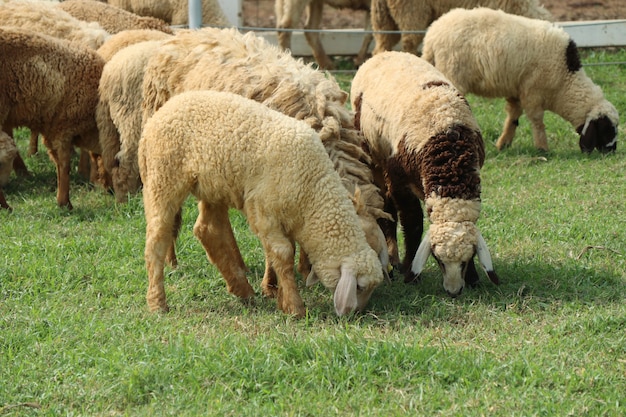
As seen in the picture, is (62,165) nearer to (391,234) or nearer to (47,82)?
(47,82)

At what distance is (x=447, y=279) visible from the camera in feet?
20.1

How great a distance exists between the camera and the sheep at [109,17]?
10617 mm

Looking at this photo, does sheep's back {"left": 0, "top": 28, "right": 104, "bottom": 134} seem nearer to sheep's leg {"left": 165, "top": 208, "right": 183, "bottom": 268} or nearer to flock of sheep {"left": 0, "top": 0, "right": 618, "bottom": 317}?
flock of sheep {"left": 0, "top": 0, "right": 618, "bottom": 317}

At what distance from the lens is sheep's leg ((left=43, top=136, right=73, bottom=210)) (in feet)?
28.4

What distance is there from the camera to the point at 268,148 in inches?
223

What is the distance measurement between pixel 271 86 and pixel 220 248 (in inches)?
44.3

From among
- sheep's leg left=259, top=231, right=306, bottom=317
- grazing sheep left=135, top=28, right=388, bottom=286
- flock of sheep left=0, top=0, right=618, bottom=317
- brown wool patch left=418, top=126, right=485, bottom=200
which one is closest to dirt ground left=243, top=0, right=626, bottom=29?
flock of sheep left=0, top=0, right=618, bottom=317

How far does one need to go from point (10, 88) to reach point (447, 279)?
4.40 metres

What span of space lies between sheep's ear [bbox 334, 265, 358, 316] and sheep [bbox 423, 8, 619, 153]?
16.1 feet

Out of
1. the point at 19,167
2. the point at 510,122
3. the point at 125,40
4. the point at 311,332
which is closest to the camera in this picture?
the point at 311,332

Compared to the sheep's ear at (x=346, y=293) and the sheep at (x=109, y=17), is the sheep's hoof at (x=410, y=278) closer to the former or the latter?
the sheep's ear at (x=346, y=293)

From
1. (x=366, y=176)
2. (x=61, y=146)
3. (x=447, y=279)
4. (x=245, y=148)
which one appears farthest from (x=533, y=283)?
(x=61, y=146)

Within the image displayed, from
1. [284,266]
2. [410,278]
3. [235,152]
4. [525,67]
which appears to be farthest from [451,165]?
[525,67]

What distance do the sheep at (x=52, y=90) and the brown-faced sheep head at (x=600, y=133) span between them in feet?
16.1
